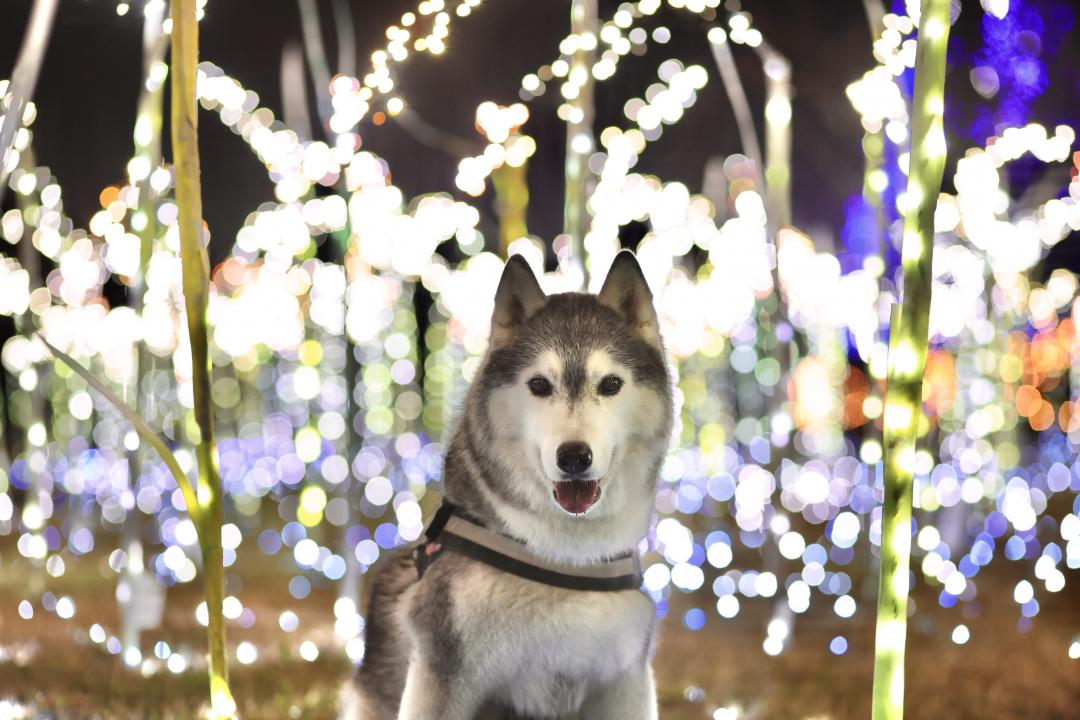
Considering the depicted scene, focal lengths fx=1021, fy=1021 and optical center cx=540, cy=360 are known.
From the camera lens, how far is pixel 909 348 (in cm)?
327

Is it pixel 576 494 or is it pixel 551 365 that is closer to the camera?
pixel 576 494

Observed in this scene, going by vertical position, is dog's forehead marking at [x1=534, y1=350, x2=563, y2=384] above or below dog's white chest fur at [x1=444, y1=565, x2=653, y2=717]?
above

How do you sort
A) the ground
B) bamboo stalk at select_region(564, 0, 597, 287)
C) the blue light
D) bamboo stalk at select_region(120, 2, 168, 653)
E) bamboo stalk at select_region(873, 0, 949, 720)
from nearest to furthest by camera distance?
bamboo stalk at select_region(873, 0, 949, 720), bamboo stalk at select_region(120, 2, 168, 653), bamboo stalk at select_region(564, 0, 597, 287), the ground, the blue light

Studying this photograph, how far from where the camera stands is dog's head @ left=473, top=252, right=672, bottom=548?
343 cm

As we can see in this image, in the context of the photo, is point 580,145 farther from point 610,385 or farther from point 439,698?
point 439,698

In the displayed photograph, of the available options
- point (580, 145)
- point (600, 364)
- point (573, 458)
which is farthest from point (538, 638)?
point (580, 145)

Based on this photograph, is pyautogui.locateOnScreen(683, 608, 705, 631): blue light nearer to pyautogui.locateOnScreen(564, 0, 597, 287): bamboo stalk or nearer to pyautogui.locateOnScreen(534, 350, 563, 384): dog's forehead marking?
pyautogui.locateOnScreen(564, 0, 597, 287): bamboo stalk

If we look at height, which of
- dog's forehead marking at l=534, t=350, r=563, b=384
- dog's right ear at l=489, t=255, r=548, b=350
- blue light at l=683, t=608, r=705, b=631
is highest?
dog's right ear at l=489, t=255, r=548, b=350

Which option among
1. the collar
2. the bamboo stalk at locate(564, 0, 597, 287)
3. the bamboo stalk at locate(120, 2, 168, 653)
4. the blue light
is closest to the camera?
the collar

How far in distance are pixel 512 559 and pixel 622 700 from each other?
0.69m

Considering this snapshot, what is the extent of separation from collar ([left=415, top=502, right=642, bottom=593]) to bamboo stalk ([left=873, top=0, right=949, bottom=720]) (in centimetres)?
90

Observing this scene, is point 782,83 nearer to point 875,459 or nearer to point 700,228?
point 875,459

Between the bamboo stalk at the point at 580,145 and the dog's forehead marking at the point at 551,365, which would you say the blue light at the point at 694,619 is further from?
the dog's forehead marking at the point at 551,365

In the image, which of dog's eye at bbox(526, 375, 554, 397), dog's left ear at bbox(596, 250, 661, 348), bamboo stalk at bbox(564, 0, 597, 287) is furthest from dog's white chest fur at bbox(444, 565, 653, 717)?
bamboo stalk at bbox(564, 0, 597, 287)
